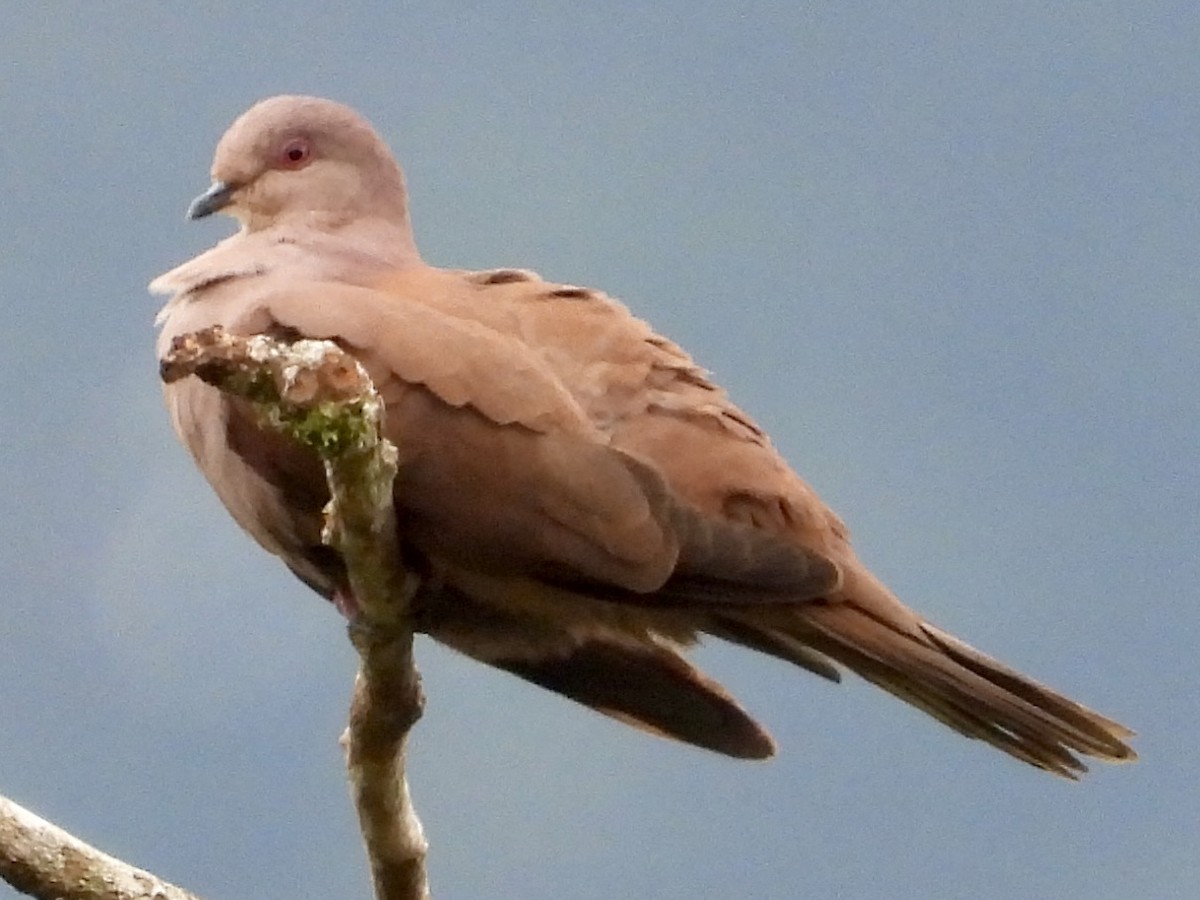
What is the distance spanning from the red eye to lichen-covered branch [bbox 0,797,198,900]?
1.80 m

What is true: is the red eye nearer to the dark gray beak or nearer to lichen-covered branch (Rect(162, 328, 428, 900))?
the dark gray beak

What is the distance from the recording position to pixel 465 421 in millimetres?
3645

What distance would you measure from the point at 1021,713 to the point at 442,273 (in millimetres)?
1407

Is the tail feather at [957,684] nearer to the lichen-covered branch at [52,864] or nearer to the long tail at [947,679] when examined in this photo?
the long tail at [947,679]

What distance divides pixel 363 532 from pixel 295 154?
1.67 metres

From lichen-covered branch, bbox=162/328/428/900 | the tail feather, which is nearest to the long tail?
the tail feather

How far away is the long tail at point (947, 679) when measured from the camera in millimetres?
3744

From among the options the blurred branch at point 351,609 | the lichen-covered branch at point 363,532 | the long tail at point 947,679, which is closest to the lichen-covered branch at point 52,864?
the blurred branch at point 351,609

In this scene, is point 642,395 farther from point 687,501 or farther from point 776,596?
point 776,596

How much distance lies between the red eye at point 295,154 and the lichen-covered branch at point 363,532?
1431 millimetres

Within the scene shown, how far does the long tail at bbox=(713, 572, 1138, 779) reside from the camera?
3.74 m

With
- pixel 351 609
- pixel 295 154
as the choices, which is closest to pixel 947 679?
pixel 351 609

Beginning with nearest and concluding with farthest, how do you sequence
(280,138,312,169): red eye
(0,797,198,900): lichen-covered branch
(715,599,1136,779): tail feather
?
(0,797,198,900): lichen-covered branch → (715,599,1136,779): tail feather → (280,138,312,169): red eye

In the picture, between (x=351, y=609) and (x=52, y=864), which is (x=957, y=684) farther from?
(x=52, y=864)
